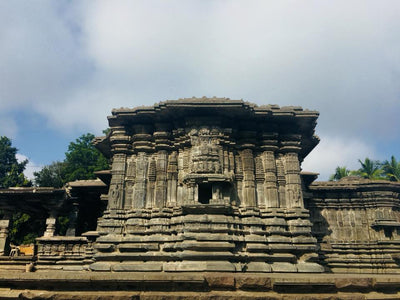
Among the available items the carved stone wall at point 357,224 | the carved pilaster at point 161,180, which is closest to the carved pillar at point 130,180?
the carved pilaster at point 161,180

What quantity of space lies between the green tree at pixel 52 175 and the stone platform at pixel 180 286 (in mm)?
32976

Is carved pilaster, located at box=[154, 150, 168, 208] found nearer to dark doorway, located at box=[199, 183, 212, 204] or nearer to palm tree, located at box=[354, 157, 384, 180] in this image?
dark doorway, located at box=[199, 183, 212, 204]

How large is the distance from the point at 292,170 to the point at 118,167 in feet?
19.3

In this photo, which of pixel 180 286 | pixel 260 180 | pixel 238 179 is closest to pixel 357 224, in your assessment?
pixel 260 180

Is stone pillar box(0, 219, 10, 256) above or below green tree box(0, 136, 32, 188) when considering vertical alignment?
below

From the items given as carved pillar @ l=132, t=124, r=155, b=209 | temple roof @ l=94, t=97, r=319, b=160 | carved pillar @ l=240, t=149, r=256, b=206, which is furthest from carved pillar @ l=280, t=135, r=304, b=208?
carved pillar @ l=132, t=124, r=155, b=209

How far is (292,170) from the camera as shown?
34.6 feet

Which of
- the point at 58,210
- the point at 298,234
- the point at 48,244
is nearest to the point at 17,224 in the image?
the point at 58,210

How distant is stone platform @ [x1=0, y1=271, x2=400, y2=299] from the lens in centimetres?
466

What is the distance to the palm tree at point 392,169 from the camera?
1288 inches

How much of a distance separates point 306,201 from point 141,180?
8.09m

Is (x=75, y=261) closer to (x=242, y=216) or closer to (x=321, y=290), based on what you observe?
(x=242, y=216)

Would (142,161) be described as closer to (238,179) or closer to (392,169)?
(238,179)

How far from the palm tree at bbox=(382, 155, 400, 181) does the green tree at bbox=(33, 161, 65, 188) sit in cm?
3559
